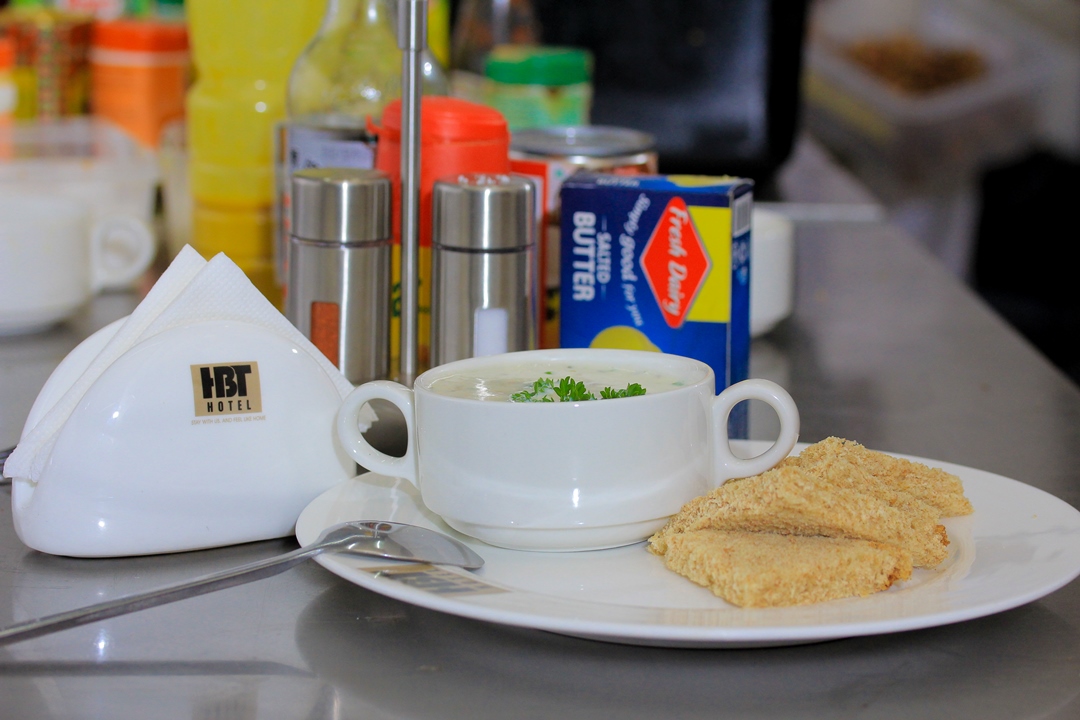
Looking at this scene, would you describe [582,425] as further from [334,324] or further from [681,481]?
[334,324]

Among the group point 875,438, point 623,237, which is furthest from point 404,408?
point 875,438

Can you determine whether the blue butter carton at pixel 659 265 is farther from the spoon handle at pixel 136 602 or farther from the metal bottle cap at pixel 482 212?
the spoon handle at pixel 136 602

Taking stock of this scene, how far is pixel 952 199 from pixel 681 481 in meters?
3.79

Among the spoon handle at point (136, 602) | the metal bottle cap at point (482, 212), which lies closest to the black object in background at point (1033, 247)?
the metal bottle cap at point (482, 212)

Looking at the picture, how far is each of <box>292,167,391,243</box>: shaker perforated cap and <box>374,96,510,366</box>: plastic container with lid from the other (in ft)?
0.19

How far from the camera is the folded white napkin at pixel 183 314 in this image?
621 mm

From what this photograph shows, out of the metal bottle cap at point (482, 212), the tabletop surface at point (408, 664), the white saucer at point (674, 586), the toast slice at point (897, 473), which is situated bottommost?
the tabletop surface at point (408, 664)

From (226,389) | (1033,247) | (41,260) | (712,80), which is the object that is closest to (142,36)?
(41,260)

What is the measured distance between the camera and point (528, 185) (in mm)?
761

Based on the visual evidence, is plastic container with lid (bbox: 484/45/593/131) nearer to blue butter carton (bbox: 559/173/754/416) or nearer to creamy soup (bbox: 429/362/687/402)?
blue butter carton (bbox: 559/173/754/416)

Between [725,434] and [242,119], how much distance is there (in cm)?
73

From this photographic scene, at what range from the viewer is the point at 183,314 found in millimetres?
647

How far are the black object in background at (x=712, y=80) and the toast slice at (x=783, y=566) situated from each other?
146 cm

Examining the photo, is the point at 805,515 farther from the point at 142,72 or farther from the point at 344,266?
the point at 142,72
